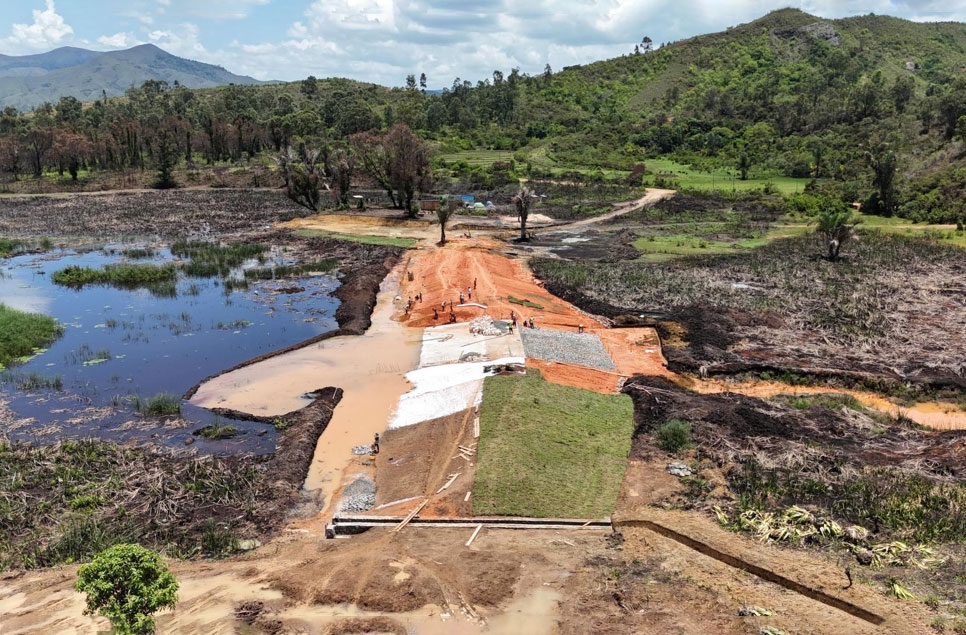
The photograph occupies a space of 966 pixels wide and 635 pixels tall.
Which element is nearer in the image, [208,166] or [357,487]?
[357,487]

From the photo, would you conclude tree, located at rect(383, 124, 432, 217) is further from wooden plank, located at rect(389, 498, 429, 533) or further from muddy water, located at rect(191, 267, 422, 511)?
wooden plank, located at rect(389, 498, 429, 533)

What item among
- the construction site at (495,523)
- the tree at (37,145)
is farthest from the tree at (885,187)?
the tree at (37,145)

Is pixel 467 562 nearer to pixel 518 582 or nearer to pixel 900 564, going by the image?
pixel 518 582

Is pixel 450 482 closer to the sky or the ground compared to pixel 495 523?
closer to the sky

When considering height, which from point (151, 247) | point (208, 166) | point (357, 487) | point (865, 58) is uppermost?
point (865, 58)

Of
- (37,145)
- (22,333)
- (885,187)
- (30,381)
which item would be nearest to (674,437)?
(30,381)

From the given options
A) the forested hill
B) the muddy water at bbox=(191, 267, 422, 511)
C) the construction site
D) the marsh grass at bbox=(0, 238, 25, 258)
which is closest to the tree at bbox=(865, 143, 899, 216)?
the forested hill

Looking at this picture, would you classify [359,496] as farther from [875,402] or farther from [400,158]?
[400,158]

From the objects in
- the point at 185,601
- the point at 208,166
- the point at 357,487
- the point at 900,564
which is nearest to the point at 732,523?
the point at 900,564
